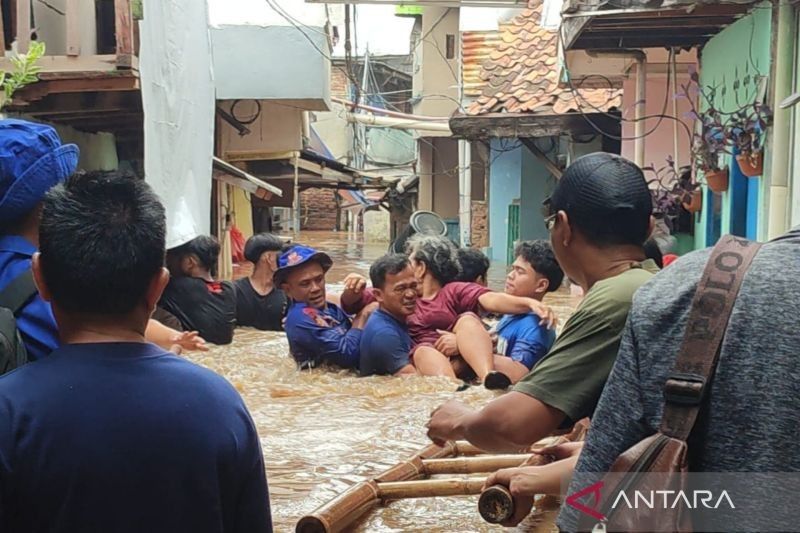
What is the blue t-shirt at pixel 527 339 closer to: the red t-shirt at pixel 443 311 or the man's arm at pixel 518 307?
the man's arm at pixel 518 307

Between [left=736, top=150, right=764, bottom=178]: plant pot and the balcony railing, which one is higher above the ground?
the balcony railing

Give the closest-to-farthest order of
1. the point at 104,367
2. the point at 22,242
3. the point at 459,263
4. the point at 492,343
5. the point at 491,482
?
1. the point at 104,367
2. the point at 22,242
3. the point at 491,482
4. the point at 492,343
5. the point at 459,263

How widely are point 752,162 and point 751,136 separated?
0.66 ft

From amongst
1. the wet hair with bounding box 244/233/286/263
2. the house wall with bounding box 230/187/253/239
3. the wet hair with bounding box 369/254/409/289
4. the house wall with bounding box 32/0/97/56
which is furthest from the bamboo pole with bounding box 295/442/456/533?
the house wall with bounding box 230/187/253/239

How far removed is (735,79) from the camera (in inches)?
327

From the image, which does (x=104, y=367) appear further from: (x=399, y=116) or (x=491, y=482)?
(x=399, y=116)

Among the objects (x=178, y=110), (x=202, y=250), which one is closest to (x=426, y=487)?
(x=202, y=250)

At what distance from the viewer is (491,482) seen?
3.00 m

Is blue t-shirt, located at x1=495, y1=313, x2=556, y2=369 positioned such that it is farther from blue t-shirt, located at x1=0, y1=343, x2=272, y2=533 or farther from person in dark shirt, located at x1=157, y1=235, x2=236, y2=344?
blue t-shirt, located at x1=0, y1=343, x2=272, y2=533

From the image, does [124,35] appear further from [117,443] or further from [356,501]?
[117,443]

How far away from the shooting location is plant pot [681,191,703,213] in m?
9.58

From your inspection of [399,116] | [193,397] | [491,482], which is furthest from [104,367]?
[399,116]

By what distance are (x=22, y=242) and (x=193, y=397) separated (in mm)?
706

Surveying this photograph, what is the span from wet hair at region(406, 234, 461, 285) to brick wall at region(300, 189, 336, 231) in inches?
1307
